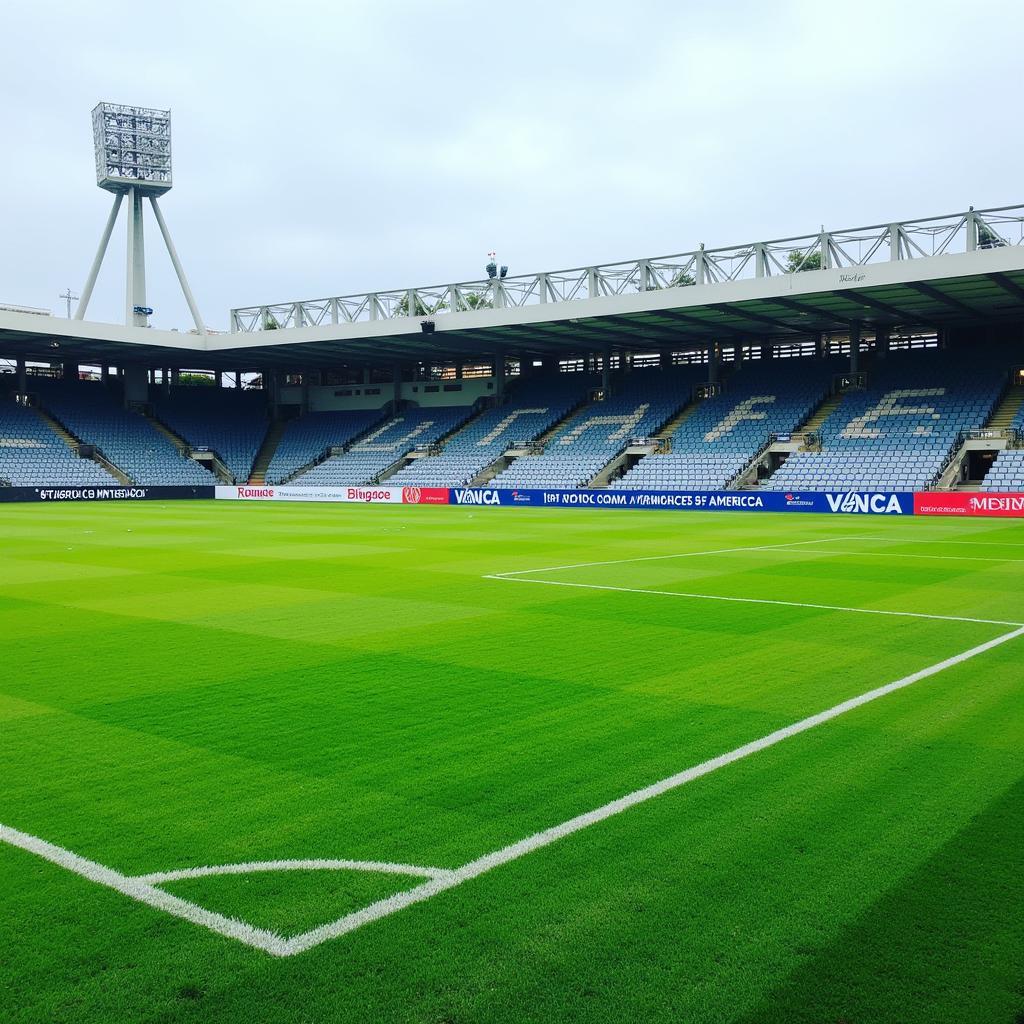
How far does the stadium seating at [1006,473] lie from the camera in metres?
38.3

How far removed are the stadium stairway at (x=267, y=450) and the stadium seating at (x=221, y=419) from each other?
0.40 meters

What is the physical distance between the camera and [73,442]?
Answer: 63.4 meters

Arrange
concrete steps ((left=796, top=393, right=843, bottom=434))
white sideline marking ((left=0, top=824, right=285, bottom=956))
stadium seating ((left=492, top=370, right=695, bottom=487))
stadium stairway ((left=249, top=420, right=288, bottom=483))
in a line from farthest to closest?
stadium stairway ((left=249, top=420, right=288, bottom=483)), stadium seating ((left=492, top=370, right=695, bottom=487)), concrete steps ((left=796, top=393, right=843, bottom=434)), white sideline marking ((left=0, top=824, right=285, bottom=956))

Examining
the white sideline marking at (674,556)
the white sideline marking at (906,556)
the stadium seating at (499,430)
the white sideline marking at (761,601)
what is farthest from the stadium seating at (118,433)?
the white sideline marking at (761,601)

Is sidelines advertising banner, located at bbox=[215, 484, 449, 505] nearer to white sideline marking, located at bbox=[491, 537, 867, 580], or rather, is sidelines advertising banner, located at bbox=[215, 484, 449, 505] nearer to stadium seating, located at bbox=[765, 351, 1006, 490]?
stadium seating, located at bbox=[765, 351, 1006, 490]

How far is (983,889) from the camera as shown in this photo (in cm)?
459

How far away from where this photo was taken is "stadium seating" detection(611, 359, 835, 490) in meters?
47.8

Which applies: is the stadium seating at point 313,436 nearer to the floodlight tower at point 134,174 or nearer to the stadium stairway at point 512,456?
the floodlight tower at point 134,174

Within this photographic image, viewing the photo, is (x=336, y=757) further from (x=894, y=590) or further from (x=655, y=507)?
(x=655, y=507)

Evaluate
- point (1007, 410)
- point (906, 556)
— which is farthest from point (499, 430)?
point (906, 556)

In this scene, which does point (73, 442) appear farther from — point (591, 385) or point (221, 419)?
point (591, 385)

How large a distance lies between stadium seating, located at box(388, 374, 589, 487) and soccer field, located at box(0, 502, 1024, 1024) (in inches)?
1753

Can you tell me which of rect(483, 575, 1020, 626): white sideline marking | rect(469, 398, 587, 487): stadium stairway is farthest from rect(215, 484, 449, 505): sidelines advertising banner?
rect(483, 575, 1020, 626): white sideline marking

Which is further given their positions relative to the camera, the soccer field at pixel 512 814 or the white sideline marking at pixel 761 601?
the white sideline marking at pixel 761 601
